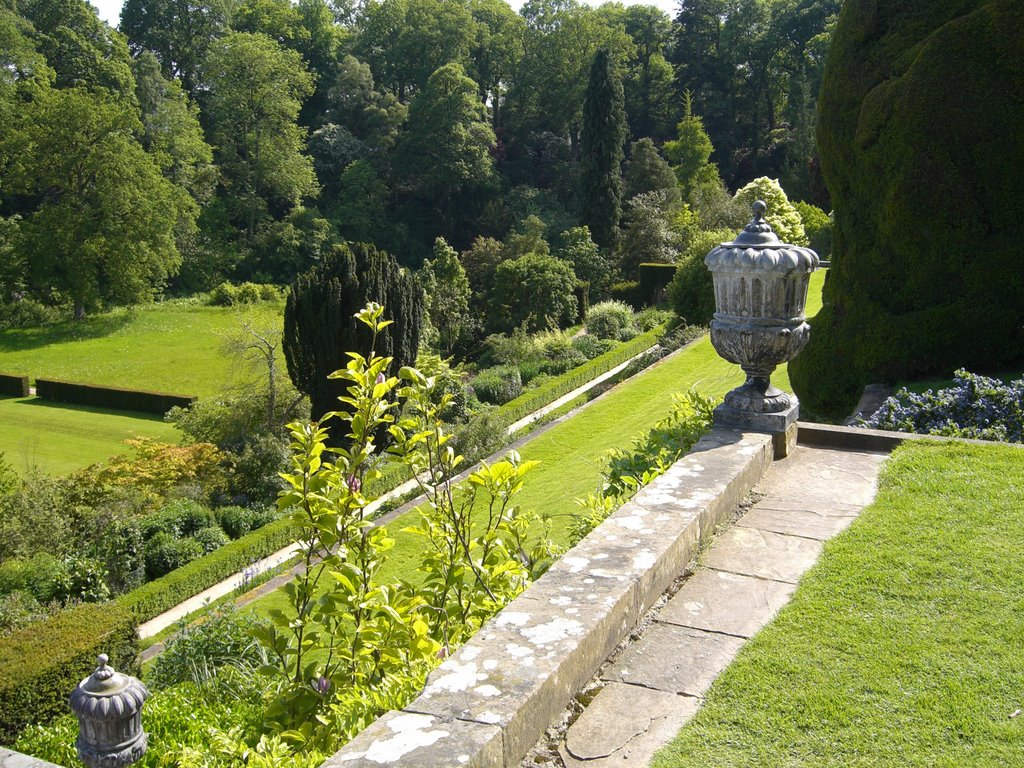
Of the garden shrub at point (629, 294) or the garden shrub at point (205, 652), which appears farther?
the garden shrub at point (629, 294)

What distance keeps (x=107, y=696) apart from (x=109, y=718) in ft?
0.45

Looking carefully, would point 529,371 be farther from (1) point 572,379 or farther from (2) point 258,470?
(2) point 258,470

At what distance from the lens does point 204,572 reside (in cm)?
1315

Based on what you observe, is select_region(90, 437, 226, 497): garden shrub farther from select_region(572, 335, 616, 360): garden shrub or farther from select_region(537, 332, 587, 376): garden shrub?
select_region(572, 335, 616, 360): garden shrub

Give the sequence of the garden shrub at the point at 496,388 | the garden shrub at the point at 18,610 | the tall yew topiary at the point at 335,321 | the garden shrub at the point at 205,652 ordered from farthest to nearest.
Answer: the garden shrub at the point at 496,388 → the tall yew topiary at the point at 335,321 → the garden shrub at the point at 18,610 → the garden shrub at the point at 205,652

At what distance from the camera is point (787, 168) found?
39344mm

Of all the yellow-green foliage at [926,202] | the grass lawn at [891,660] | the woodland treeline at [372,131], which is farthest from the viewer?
the woodland treeline at [372,131]

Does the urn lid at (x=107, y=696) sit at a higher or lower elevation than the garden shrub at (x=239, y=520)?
higher

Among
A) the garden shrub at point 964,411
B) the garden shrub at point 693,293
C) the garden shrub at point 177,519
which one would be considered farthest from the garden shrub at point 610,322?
the garden shrub at point 964,411

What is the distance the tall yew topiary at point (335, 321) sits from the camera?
18.2 m

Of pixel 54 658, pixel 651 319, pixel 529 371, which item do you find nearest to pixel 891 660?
pixel 54 658

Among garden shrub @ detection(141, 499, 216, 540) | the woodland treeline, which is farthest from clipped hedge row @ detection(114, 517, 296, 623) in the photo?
the woodland treeline

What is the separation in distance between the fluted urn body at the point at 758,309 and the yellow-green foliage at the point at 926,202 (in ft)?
17.3

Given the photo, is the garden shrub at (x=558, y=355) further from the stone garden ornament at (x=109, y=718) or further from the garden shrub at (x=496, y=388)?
the stone garden ornament at (x=109, y=718)
